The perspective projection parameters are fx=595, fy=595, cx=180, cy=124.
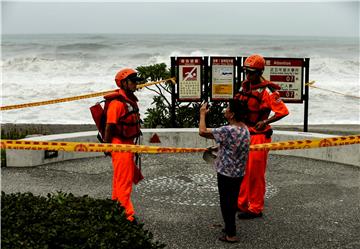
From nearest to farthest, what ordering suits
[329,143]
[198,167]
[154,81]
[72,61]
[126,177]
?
1. [126,177]
2. [329,143]
3. [198,167]
4. [154,81]
5. [72,61]

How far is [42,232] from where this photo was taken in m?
3.59

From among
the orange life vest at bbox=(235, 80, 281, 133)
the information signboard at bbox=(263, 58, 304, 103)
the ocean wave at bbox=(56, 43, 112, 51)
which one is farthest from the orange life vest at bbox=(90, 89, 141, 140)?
the ocean wave at bbox=(56, 43, 112, 51)

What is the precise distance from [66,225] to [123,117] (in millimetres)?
1916

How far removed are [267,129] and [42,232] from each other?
3116 millimetres

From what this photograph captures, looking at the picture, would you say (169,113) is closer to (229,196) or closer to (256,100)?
(256,100)

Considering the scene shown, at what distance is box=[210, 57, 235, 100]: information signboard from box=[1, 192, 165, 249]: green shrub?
6113 millimetres

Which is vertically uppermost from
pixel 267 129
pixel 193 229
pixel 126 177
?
pixel 267 129

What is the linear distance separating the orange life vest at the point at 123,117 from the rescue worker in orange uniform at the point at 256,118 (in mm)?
1182

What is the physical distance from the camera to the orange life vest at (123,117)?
5.51 meters

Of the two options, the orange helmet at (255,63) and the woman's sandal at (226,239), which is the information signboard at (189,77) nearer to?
the orange helmet at (255,63)

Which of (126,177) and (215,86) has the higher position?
(215,86)

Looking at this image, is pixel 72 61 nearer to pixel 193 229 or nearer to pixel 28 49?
pixel 28 49

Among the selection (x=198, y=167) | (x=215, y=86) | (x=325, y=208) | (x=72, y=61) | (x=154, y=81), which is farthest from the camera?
(x=72, y=61)

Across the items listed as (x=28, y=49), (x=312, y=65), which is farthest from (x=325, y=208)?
(x=28, y=49)
